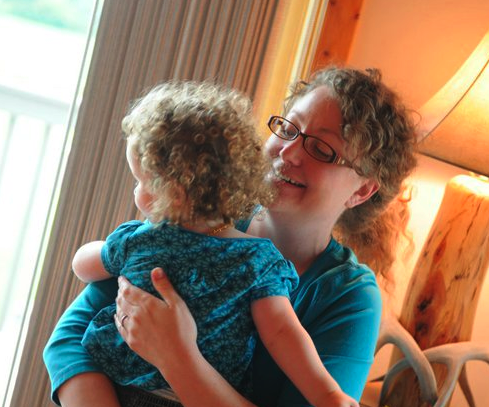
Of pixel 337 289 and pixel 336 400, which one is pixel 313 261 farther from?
pixel 336 400

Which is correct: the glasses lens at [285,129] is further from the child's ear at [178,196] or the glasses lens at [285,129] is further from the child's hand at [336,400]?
the child's hand at [336,400]

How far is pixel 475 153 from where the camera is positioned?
79.0 inches

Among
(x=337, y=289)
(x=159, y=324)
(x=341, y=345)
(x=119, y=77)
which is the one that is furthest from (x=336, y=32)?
(x=159, y=324)

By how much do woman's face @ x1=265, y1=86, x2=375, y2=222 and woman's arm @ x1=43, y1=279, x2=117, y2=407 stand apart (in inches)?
15.9

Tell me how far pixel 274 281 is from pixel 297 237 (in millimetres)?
340

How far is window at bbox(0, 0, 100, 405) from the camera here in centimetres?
273

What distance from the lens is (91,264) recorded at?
4.58ft

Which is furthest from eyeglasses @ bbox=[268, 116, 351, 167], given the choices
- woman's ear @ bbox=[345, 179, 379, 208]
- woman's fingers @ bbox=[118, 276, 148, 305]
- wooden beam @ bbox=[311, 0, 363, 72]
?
wooden beam @ bbox=[311, 0, 363, 72]

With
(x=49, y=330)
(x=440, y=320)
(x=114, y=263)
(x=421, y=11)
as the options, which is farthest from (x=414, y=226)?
(x=114, y=263)

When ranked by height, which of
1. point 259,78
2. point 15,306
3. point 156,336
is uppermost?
point 259,78

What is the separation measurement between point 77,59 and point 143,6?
922mm

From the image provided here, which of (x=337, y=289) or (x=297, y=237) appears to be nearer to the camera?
(x=337, y=289)

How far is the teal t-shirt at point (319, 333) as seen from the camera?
136 centimetres

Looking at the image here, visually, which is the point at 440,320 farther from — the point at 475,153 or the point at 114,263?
the point at 114,263
